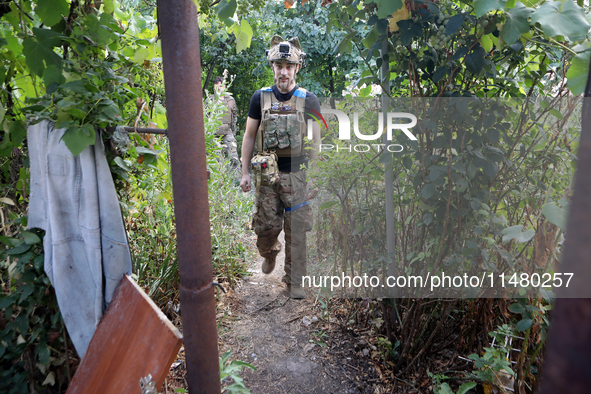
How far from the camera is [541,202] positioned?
175 cm

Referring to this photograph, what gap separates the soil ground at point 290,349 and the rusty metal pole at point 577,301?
1.98 meters

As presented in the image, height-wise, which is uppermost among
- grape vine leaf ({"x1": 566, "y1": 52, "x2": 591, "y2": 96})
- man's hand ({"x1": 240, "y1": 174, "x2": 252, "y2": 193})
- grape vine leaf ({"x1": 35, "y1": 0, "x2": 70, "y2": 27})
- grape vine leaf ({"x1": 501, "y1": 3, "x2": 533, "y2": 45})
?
grape vine leaf ({"x1": 35, "y1": 0, "x2": 70, "y2": 27})

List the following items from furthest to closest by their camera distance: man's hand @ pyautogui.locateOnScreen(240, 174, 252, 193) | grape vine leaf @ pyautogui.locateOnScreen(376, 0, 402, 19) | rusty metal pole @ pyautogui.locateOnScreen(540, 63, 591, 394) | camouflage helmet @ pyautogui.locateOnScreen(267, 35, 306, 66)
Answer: man's hand @ pyautogui.locateOnScreen(240, 174, 252, 193), camouflage helmet @ pyautogui.locateOnScreen(267, 35, 306, 66), grape vine leaf @ pyautogui.locateOnScreen(376, 0, 402, 19), rusty metal pole @ pyautogui.locateOnScreen(540, 63, 591, 394)

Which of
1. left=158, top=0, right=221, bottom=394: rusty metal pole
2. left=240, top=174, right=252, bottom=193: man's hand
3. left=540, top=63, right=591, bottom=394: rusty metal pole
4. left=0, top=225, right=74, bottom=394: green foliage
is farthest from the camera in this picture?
left=240, top=174, right=252, bottom=193: man's hand

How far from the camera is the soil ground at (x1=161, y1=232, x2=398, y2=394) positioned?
2.11 meters

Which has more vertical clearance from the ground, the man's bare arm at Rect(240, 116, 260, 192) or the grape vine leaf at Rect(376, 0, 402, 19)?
the grape vine leaf at Rect(376, 0, 402, 19)

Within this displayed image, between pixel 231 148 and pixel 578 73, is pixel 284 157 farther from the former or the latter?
pixel 231 148

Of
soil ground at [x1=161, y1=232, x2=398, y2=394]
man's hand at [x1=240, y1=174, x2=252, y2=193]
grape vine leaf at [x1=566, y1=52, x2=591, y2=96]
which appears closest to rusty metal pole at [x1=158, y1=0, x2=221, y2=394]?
soil ground at [x1=161, y1=232, x2=398, y2=394]

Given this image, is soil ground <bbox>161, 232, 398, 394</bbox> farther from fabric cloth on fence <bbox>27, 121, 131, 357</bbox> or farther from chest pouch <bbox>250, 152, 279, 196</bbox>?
chest pouch <bbox>250, 152, 279, 196</bbox>

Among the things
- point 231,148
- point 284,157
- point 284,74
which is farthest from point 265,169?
point 231,148

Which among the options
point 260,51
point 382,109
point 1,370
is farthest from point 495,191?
point 260,51

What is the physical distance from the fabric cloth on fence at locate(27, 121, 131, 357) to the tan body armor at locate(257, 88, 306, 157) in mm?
1816

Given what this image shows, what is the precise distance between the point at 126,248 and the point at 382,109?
1.48 m

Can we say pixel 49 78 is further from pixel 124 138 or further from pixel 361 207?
pixel 361 207
